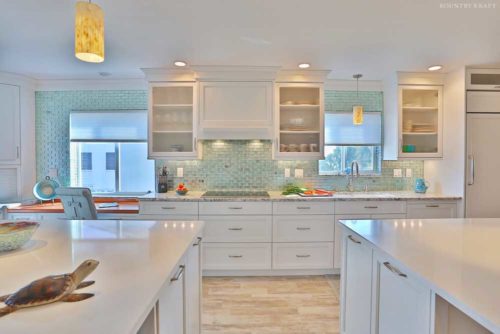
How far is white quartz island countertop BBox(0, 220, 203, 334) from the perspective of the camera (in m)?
0.79

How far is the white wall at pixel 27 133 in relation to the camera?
141 inches

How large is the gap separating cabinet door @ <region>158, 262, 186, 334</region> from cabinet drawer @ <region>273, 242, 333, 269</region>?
6.17 feet

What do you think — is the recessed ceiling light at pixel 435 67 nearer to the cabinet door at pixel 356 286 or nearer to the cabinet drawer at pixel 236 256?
the cabinet door at pixel 356 286

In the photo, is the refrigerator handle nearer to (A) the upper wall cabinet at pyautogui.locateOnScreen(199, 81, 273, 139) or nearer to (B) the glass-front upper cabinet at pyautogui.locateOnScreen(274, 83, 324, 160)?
(B) the glass-front upper cabinet at pyautogui.locateOnScreen(274, 83, 324, 160)

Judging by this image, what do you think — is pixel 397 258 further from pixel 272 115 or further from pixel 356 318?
pixel 272 115

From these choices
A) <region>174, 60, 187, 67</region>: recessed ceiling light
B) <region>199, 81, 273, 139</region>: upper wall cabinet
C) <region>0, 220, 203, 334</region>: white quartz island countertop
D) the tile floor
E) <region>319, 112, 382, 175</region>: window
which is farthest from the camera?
<region>319, 112, 382, 175</region>: window

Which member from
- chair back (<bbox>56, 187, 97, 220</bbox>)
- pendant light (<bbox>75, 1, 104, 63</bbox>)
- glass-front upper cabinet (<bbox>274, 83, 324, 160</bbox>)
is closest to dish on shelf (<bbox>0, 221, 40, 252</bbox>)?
pendant light (<bbox>75, 1, 104, 63</bbox>)

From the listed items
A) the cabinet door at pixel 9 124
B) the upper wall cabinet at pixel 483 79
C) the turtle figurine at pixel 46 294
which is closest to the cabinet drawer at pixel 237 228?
the turtle figurine at pixel 46 294

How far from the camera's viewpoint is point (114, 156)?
153 inches

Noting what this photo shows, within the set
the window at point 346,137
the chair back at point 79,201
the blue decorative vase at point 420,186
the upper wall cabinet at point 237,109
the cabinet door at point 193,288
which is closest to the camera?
the cabinet door at point 193,288

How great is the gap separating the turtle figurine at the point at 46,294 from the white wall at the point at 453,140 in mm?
3701

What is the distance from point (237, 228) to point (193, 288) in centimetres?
151

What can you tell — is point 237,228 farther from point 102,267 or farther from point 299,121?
point 102,267

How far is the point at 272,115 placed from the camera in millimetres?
3398
